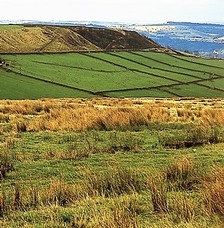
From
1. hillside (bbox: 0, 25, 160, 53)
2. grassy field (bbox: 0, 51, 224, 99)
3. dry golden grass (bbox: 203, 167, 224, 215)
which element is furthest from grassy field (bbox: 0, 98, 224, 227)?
hillside (bbox: 0, 25, 160, 53)

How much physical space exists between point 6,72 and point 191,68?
48853 millimetres

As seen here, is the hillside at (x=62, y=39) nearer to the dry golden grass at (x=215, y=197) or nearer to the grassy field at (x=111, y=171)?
the grassy field at (x=111, y=171)

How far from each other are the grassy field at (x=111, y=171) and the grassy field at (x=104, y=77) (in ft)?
177

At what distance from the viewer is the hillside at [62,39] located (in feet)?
412

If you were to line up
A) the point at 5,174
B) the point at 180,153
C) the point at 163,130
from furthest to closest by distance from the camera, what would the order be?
the point at 163,130 → the point at 180,153 → the point at 5,174

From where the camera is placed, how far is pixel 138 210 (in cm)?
670

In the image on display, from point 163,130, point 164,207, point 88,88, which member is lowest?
point 88,88

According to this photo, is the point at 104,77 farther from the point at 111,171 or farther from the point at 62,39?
the point at 111,171

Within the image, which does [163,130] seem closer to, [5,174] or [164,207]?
[5,174]

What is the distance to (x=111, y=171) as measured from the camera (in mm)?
8680

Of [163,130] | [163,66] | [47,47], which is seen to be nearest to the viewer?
[163,130]

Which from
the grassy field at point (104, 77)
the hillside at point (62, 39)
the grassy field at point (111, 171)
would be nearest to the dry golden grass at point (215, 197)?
the grassy field at point (111, 171)

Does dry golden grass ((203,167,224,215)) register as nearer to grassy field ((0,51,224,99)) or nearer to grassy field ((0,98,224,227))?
grassy field ((0,98,224,227))

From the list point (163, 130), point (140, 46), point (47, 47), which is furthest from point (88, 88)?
point (140, 46)
